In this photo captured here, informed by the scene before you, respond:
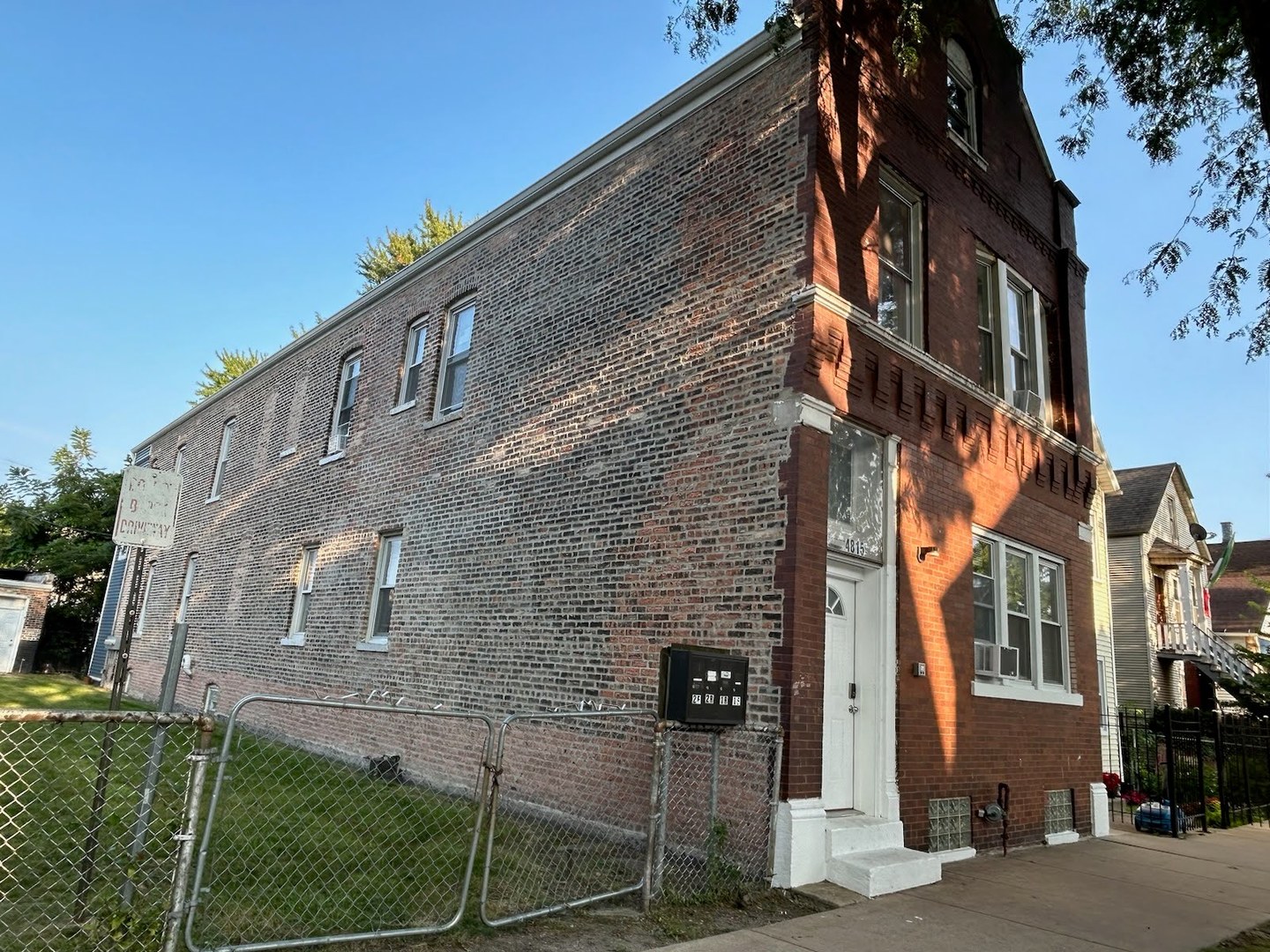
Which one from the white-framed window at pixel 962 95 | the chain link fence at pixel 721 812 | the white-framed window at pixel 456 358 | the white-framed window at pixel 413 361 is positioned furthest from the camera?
the white-framed window at pixel 413 361

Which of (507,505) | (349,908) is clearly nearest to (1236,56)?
(507,505)

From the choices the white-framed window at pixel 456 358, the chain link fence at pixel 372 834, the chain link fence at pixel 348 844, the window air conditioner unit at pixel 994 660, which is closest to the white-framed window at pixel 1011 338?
the window air conditioner unit at pixel 994 660

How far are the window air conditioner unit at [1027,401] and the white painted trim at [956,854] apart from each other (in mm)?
5545

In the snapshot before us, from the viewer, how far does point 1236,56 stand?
962 cm

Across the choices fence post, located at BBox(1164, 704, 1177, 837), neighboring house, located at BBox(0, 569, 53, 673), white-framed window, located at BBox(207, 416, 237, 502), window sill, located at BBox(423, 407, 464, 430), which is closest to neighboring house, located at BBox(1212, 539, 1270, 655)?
fence post, located at BBox(1164, 704, 1177, 837)

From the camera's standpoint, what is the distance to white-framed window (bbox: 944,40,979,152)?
37.2 feet

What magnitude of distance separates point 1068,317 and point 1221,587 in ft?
113

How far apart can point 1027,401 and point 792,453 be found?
553cm

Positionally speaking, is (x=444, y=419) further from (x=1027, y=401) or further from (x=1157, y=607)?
(x=1157, y=607)

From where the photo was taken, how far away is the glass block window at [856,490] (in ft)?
27.1

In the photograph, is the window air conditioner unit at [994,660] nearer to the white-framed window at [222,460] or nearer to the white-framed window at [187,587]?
the white-framed window at [187,587]

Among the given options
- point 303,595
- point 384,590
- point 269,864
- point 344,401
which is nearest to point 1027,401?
point 384,590

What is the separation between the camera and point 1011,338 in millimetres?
11727

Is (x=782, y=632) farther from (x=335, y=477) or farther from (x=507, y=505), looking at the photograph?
(x=335, y=477)
